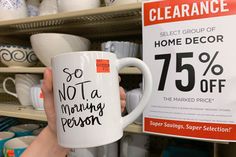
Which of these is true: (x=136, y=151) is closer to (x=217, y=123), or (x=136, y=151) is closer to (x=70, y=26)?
(x=217, y=123)

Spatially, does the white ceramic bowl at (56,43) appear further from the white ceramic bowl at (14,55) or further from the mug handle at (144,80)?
the mug handle at (144,80)

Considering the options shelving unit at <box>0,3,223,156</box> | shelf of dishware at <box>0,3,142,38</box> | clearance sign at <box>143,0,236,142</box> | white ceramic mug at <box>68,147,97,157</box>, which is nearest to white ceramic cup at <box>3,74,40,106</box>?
shelving unit at <box>0,3,223,156</box>

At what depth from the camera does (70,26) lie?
2.34 feet

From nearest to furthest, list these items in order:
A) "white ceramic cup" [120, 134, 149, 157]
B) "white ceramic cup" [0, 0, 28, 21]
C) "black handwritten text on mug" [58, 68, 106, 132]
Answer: "black handwritten text on mug" [58, 68, 106, 132], "white ceramic cup" [120, 134, 149, 157], "white ceramic cup" [0, 0, 28, 21]

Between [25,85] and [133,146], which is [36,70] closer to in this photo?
[25,85]

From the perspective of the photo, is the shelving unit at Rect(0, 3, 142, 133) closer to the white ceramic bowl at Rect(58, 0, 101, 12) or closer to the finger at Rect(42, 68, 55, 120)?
the white ceramic bowl at Rect(58, 0, 101, 12)

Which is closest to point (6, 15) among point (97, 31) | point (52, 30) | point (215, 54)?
point (52, 30)

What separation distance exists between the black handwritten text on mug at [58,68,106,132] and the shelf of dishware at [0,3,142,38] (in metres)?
0.28

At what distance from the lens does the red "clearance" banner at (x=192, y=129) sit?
0.43 metres

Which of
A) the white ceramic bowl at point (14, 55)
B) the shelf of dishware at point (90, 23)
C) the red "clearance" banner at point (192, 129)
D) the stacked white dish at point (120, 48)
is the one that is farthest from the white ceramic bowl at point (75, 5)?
the red "clearance" banner at point (192, 129)

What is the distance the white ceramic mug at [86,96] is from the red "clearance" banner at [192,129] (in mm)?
176

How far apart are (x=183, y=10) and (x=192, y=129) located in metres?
0.26

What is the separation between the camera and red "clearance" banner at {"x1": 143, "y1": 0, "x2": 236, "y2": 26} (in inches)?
16.9

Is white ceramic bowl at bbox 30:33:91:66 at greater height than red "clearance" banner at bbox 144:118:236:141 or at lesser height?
greater
